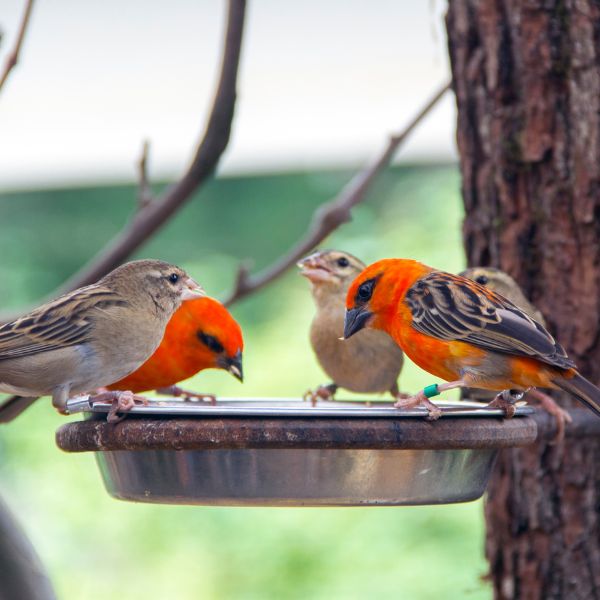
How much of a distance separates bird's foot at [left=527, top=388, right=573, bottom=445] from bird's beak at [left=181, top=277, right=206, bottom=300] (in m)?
1.33

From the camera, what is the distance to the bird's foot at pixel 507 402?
11.0ft

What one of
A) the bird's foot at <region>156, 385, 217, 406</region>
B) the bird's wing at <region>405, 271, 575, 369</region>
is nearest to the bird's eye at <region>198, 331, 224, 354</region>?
the bird's foot at <region>156, 385, 217, 406</region>

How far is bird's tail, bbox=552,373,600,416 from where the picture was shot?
365 centimetres

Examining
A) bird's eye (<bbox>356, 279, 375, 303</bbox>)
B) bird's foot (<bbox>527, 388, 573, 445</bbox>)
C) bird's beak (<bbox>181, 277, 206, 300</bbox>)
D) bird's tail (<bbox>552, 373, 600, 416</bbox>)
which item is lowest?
bird's foot (<bbox>527, 388, 573, 445</bbox>)

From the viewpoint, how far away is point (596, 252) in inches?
188

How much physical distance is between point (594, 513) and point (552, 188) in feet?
4.76

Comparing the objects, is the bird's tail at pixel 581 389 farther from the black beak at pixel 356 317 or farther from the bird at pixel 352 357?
the bird at pixel 352 357

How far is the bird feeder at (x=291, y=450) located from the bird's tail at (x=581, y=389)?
290mm

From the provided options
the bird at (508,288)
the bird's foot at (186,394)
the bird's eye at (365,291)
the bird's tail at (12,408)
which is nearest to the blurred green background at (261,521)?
the bird's foot at (186,394)

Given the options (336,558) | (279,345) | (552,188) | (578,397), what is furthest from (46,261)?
(578,397)

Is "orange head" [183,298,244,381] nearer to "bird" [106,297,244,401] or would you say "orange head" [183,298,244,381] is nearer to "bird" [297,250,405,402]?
"bird" [106,297,244,401]

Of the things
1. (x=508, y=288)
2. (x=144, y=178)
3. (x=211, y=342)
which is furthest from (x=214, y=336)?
(x=508, y=288)

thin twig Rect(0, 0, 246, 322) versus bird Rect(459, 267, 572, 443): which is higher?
thin twig Rect(0, 0, 246, 322)

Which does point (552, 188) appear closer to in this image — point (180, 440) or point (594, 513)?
point (594, 513)
